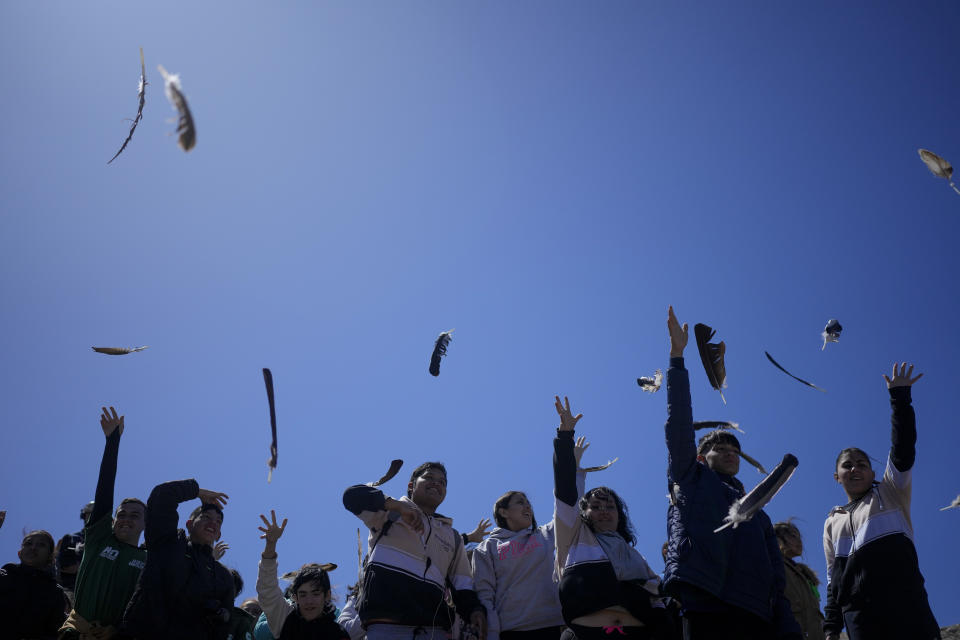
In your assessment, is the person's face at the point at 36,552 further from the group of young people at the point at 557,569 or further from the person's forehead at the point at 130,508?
the person's forehead at the point at 130,508

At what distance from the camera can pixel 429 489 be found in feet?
20.5

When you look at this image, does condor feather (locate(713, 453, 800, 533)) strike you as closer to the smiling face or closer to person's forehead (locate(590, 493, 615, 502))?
person's forehead (locate(590, 493, 615, 502))

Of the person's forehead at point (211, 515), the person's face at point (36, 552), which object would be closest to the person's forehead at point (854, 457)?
the person's forehead at point (211, 515)

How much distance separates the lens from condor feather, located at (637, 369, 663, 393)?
7.29m

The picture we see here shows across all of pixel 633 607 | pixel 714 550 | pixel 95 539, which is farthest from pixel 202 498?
pixel 714 550

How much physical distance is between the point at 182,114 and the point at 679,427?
3.90 m

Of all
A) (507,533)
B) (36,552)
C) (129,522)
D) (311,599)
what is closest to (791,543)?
(507,533)

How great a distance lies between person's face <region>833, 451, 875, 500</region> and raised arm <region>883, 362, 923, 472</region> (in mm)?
315

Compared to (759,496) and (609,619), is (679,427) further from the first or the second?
(609,619)

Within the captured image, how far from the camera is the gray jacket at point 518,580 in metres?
6.00

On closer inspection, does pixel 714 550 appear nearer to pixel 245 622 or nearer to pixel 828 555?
pixel 828 555

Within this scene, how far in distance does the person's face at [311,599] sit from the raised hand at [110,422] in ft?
8.09

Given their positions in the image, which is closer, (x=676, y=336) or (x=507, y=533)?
(x=676, y=336)

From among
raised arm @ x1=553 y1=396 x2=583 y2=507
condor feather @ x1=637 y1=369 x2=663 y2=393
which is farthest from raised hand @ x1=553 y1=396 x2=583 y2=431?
condor feather @ x1=637 y1=369 x2=663 y2=393
